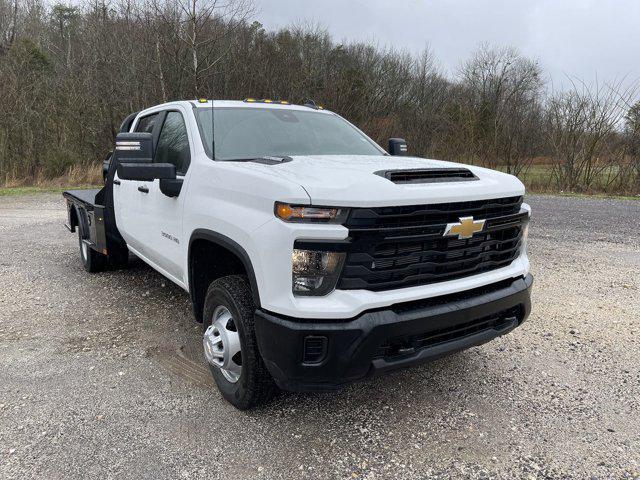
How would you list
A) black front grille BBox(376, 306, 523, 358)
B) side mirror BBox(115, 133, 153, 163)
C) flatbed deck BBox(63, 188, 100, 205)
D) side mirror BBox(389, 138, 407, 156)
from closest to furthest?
black front grille BBox(376, 306, 523, 358), side mirror BBox(115, 133, 153, 163), side mirror BBox(389, 138, 407, 156), flatbed deck BBox(63, 188, 100, 205)

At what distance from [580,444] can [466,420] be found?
591mm

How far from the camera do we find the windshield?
11.2ft

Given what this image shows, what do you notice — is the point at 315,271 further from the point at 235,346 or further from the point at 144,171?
the point at 144,171

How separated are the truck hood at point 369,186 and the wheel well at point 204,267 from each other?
635 millimetres

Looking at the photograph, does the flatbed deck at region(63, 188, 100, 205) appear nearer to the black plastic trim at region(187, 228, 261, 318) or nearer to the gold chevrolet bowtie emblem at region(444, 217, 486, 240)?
the black plastic trim at region(187, 228, 261, 318)

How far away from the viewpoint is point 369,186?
90.1 inches

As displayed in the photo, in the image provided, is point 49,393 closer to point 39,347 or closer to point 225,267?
point 39,347

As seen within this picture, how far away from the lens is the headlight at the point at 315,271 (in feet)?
7.39

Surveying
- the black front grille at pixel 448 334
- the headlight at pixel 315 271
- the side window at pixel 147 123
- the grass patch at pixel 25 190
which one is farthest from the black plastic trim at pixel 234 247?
the grass patch at pixel 25 190

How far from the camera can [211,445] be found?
256 cm

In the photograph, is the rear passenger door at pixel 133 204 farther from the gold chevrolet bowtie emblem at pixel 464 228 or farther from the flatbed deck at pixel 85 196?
the gold chevrolet bowtie emblem at pixel 464 228

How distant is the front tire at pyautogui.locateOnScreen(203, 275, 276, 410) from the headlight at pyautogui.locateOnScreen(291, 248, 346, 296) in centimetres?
47

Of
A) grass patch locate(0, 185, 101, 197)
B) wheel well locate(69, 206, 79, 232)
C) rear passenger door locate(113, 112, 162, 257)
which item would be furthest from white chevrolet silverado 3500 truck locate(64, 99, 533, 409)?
grass patch locate(0, 185, 101, 197)

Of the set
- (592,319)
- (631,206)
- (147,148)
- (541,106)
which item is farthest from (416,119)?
(147,148)
